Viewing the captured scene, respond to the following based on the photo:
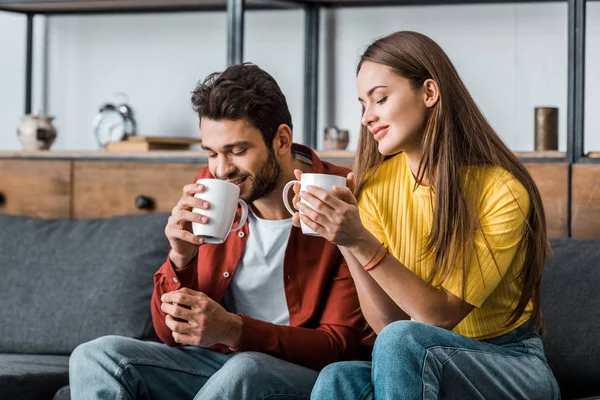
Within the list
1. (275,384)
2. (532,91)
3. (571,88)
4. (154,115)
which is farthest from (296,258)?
(154,115)

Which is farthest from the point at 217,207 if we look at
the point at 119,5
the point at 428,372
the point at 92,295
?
the point at 119,5

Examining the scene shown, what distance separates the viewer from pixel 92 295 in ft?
8.19

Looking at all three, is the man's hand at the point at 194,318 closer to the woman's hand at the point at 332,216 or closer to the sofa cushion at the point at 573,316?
the woman's hand at the point at 332,216

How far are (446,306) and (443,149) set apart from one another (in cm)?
30

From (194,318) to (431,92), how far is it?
62cm

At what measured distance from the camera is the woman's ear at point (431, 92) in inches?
72.1

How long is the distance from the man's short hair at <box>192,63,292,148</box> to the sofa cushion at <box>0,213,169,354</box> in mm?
580

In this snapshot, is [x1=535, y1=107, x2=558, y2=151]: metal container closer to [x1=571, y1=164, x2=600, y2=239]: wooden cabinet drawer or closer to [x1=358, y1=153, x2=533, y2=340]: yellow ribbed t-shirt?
[x1=571, y1=164, x2=600, y2=239]: wooden cabinet drawer

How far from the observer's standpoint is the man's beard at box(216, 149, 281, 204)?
6.71 ft

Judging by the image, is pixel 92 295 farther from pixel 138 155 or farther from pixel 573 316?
pixel 573 316

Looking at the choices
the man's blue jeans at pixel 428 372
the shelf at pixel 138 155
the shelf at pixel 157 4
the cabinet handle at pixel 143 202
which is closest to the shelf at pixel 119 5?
the shelf at pixel 157 4

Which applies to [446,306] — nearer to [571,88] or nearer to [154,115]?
[571,88]

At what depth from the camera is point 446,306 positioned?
1.75 m

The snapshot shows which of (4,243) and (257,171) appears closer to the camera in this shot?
(257,171)
